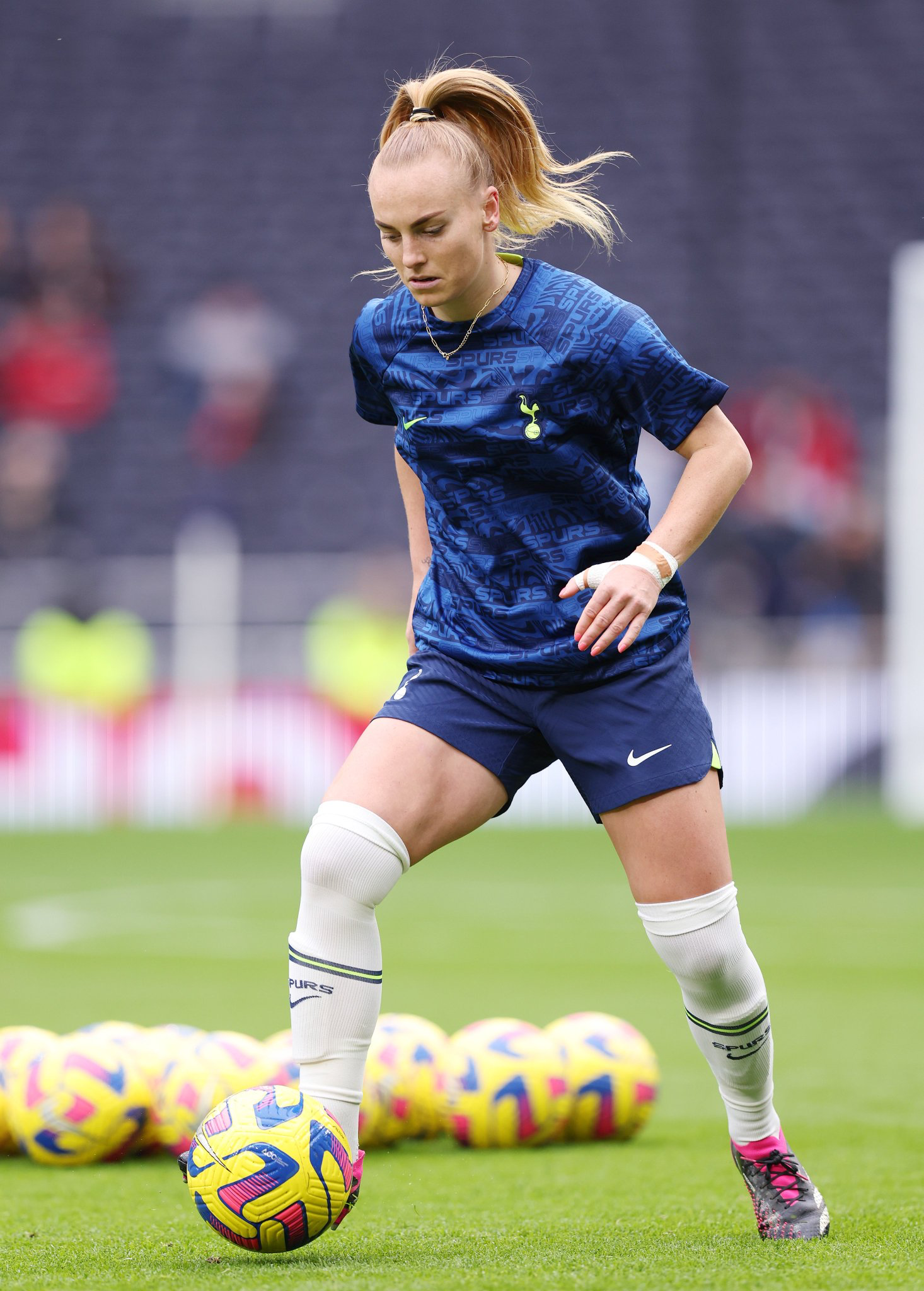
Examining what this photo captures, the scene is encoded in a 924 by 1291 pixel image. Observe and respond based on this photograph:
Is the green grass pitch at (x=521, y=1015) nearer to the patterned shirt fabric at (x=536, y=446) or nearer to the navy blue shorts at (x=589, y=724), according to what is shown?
the navy blue shorts at (x=589, y=724)

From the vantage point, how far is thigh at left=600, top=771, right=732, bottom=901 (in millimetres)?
3574

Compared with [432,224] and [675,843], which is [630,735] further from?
[432,224]

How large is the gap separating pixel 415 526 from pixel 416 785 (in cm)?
71

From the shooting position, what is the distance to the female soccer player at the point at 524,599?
11.5ft

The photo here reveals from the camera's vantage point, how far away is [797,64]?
19969mm

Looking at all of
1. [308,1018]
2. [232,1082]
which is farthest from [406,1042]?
[308,1018]

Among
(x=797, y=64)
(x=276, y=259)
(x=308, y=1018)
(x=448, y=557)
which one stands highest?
(x=797, y=64)

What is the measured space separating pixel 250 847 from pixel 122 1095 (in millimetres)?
8569

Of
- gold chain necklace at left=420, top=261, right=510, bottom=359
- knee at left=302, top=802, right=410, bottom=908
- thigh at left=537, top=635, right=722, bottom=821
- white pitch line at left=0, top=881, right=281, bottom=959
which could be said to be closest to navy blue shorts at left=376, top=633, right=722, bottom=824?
thigh at left=537, top=635, right=722, bottom=821

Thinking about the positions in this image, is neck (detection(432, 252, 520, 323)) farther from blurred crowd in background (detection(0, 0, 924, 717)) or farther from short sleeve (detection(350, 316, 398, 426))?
blurred crowd in background (detection(0, 0, 924, 717))

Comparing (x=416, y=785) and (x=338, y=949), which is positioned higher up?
(x=416, y=785)

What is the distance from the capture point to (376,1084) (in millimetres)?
4695

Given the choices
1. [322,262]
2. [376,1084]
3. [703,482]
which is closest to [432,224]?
[703,482]

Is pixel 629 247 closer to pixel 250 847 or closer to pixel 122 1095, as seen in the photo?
pixel 250 847
